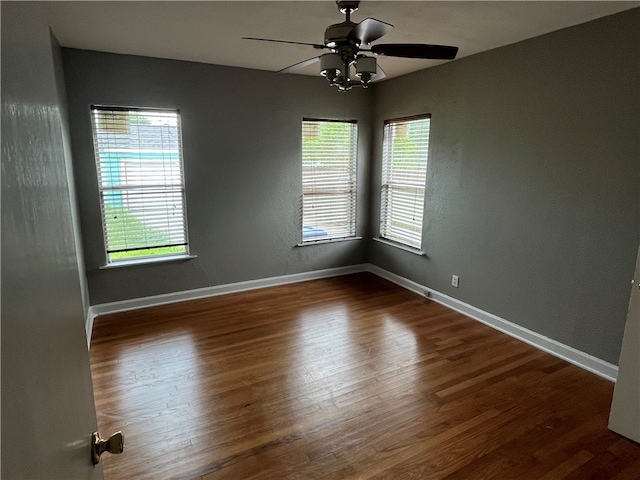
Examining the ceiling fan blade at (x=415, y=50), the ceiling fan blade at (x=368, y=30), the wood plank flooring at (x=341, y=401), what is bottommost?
the wood plank flooring at (x=341, y=401)

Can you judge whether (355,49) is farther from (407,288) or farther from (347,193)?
(407,288)

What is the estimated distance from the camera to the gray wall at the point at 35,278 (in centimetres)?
46

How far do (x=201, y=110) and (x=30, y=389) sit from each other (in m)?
3.78

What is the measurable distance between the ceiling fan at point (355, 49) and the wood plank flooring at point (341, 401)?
2.07 metres

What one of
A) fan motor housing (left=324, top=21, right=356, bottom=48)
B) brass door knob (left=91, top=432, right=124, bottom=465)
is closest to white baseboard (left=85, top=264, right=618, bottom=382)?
brass door knob (left=91, top=432, right=124, bottom=465)

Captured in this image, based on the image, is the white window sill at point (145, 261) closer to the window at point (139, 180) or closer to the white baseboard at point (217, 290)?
the window at point (139, 180)

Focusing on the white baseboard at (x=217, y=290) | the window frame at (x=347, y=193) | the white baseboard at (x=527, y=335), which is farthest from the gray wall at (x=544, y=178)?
the white baseboard at (x=217, y=290)

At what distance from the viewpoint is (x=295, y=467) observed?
1.95 meters

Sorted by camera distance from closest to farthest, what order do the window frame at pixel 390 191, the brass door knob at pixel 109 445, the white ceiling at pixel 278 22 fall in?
the brass door knob at pixel 109 445 < the white ceiling at pixel 278 22 < the window frame at pixel 390 191

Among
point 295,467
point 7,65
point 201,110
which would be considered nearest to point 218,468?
point 295,467

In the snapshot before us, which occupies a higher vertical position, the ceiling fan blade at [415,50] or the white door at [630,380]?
the ceiling fan blade at [415,50]

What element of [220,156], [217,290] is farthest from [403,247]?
[220,156]

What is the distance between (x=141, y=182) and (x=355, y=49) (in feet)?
8.52

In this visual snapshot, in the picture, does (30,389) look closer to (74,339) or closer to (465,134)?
(74,339)
